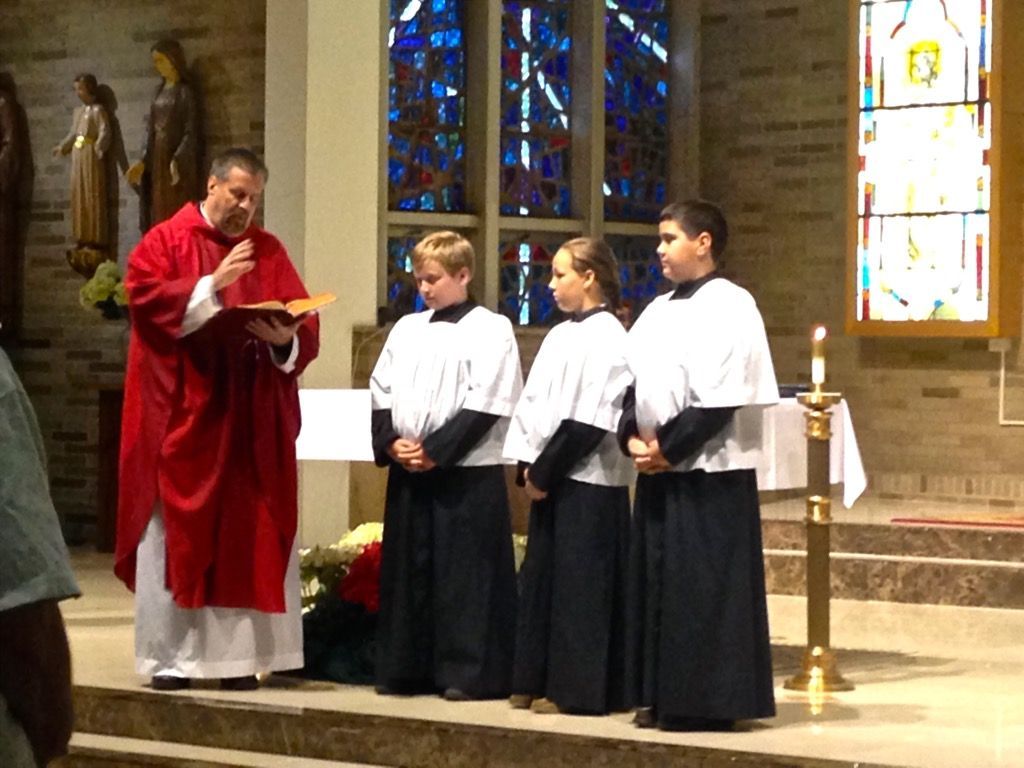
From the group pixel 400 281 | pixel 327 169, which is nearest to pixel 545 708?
pixel 327 169

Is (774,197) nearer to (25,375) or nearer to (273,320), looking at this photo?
(25,375)

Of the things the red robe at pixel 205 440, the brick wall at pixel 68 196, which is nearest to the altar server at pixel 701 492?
the red robe at pixel 205 440

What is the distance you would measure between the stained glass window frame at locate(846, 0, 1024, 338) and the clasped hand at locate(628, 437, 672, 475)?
6.04 meters

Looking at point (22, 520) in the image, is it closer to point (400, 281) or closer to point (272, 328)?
point (272, 328)

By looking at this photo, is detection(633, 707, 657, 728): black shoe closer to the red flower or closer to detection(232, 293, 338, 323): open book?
the red flower

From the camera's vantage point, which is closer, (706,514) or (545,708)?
(706,514)

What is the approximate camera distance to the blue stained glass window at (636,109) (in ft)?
41.2

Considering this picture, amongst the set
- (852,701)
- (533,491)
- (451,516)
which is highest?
(533,491)

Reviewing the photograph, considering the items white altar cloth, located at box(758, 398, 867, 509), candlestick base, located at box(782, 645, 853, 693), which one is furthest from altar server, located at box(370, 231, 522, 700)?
white altar cloth, located at box(758, 398, 867, 509)

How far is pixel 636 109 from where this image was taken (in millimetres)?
12703

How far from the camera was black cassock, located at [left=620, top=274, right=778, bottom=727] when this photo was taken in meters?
5.75

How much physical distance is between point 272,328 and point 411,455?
1.93 feet

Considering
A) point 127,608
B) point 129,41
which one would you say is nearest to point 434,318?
point 127,608

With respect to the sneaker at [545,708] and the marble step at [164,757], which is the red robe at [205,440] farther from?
the sneaker at [545,708]
